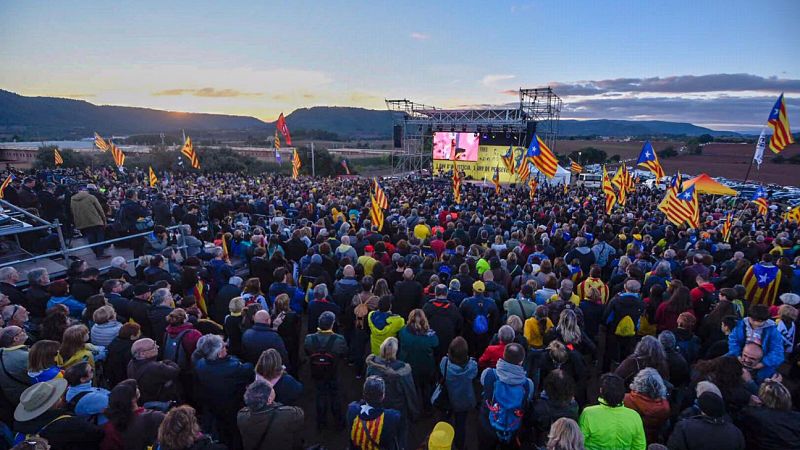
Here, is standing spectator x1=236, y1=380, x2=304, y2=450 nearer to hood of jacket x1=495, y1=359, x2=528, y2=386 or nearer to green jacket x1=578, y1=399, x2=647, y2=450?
hood of jacket x1=495, y1=359, x2=528, y2=386

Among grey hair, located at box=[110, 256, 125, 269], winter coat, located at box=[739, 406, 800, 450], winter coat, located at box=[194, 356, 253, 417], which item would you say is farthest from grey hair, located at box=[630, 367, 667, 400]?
grey hair, located at box=[110, 256, 125, 269]

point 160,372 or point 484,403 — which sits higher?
point 160,372

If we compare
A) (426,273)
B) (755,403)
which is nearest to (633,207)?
(426,273)

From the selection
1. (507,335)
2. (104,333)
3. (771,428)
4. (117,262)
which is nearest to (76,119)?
(117,262)

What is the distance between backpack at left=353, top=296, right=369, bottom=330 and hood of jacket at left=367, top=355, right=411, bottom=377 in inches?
56.8

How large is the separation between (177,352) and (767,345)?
19.5ft

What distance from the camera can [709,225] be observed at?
13.0 m

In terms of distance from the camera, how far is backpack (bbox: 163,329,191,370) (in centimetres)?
403

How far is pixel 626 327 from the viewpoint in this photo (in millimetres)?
5340

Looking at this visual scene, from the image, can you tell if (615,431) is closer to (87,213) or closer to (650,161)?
(87,213)

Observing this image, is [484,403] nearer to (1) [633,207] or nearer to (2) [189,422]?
(2) [189,422]

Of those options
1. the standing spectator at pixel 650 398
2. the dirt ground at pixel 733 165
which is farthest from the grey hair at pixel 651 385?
the dirt ground at pixel 733 165

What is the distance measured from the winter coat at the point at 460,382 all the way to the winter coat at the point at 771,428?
2.11 metres

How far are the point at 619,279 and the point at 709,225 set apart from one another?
8.74m
